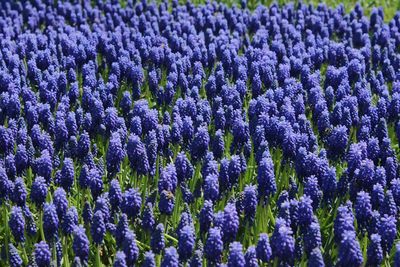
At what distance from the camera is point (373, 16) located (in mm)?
11375

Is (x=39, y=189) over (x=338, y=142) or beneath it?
beneath

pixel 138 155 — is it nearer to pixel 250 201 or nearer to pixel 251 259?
pixel 250 201

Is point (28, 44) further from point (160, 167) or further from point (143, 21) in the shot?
point (160, 167)

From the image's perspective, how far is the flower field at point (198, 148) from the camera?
462cm

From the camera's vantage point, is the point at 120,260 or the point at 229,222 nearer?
the point at 120,260

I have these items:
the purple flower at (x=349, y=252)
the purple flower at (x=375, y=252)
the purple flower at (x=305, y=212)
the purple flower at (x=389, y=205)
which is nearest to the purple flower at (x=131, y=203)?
the purple flower at (x=305, y=212)

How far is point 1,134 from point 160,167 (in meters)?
1.31

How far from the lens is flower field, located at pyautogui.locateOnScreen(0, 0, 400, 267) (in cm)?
462

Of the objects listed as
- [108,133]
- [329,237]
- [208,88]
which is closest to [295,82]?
[208,88]

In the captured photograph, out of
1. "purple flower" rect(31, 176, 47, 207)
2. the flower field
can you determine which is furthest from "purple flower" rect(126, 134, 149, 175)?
"purple flower" rect(31, 176, 47, 207)

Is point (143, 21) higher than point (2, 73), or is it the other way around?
point (143, 21)

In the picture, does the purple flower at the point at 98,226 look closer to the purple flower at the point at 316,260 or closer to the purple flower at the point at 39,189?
the purple flower at the point at 39,189

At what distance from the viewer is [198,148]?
5922 millimetres

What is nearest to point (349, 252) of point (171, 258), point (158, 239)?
point (171, 258)
